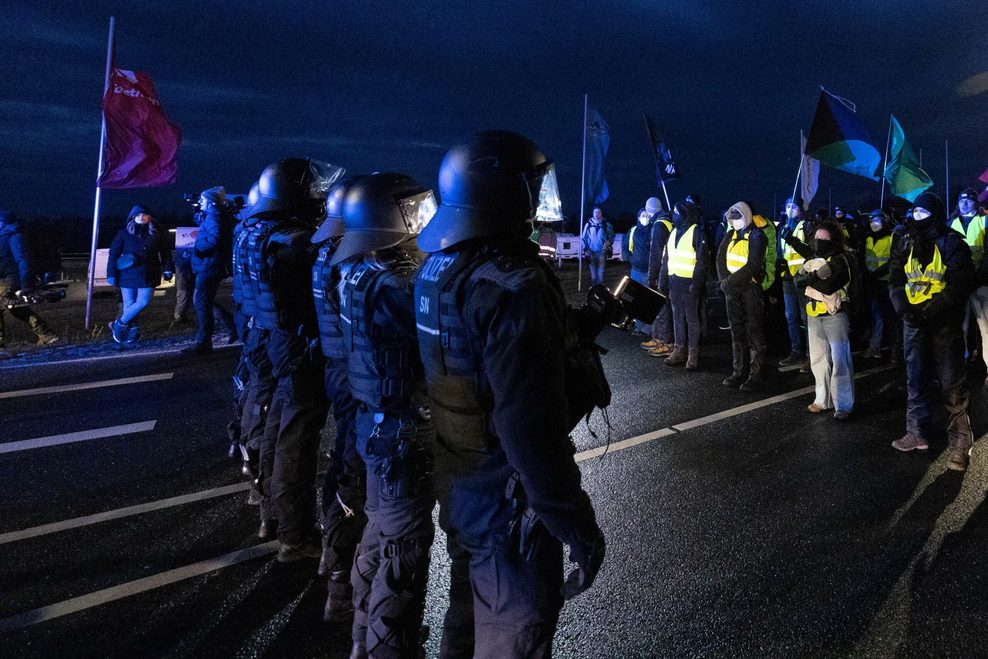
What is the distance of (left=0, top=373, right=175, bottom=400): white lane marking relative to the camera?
7.00m

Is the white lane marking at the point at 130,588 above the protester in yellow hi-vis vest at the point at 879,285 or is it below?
below

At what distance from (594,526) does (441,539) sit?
223 centimetres

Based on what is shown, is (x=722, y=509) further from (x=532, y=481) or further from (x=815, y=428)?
(x=532, y=481)

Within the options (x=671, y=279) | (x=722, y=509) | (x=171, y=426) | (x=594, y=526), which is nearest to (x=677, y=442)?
(x=722, y=509)

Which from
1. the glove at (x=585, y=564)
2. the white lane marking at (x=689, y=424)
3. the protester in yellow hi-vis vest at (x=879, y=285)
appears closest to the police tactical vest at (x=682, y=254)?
the white lane marking at (x=689, y=424)

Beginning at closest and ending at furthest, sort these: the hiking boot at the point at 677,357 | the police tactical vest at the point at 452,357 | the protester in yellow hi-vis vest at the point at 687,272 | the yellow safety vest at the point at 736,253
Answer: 1. the police tactical vest at the point at 452,357
2. the yellow safety vest at the point at 736,253
3. the protester in yellow hi-vis vest at the point at 687,272
4. the hiking boot at the point at 677,357

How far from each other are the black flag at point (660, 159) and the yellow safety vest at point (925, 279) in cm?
719

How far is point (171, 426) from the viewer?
19.5ft

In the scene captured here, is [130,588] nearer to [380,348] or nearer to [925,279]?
[380,348]

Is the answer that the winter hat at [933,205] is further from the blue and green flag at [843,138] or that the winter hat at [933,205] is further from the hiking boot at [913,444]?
the blue and green flag at [843,138]

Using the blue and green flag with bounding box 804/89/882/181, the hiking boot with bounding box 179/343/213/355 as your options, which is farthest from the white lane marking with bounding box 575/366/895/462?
the hiking boot with bounding box 179/343/213/355

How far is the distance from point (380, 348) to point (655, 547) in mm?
2196

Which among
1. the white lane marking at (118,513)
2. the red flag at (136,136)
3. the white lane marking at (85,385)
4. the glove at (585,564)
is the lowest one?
the white lane marking at (118,513)

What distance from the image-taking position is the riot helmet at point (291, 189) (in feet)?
13.2
